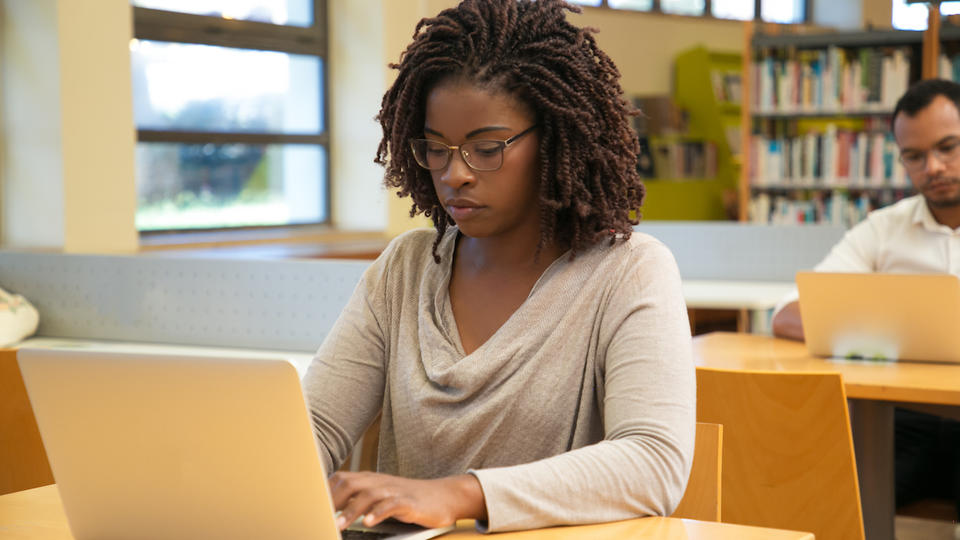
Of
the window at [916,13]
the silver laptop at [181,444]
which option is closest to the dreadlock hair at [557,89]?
the silver laptop at [181,444]

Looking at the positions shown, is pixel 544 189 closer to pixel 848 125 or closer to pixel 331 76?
pixel 331 76

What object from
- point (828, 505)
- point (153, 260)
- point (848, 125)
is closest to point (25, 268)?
point (153, 260)

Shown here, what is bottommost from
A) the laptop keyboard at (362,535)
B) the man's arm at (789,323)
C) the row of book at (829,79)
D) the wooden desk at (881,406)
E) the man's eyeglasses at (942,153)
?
the wooden desk at (881,406)

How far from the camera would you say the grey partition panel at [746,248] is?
4211 mm

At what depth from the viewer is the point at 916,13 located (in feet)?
16.0

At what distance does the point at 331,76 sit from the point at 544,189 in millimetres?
4400

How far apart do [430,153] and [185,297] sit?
1.82 metres

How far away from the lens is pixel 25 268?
329cm

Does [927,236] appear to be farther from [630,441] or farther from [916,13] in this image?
[916,13]

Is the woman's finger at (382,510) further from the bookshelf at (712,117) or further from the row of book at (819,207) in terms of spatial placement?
the bookshelf at (712,117)

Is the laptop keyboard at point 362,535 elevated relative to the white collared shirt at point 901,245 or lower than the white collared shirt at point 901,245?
lower

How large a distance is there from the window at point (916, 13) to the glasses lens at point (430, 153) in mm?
2179

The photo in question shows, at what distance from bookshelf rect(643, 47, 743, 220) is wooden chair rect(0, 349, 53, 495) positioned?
7.09 meters

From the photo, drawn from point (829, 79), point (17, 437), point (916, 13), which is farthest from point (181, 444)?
point (829, 79)
